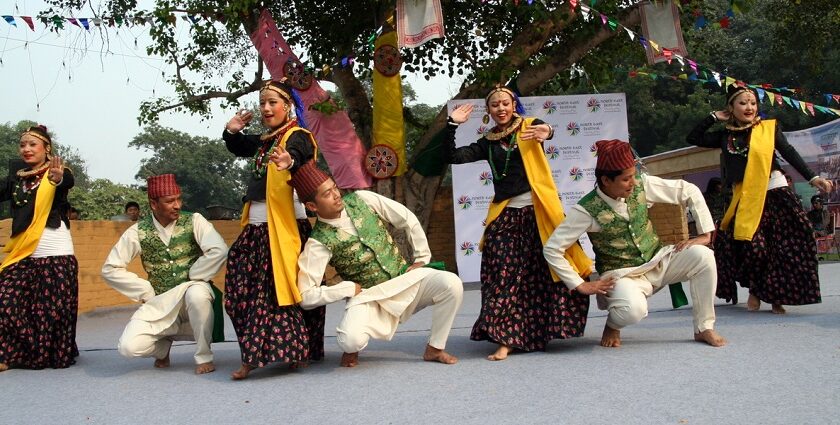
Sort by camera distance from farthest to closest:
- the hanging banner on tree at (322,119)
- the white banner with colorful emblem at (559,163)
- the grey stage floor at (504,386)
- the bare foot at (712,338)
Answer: the white banner with colorful emblem at (559,163)
the hanging banner on tree at (322,119)
the bare foot at (712,338)
the grey stage floor at (504,386)

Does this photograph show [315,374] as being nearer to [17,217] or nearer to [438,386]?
[438,386]

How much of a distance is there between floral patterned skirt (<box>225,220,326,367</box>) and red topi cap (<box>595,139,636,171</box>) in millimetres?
1733

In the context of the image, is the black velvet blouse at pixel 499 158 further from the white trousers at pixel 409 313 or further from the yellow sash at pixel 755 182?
the yellow sash at pixel 755 182

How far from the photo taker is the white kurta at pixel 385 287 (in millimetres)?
4508

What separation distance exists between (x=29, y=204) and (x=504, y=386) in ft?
11.0

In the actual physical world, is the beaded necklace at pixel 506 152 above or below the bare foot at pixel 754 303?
above

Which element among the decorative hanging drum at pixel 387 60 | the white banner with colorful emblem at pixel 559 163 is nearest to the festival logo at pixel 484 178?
the white banner with colorful emblem at pixel 559 163

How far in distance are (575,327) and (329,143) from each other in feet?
20.0

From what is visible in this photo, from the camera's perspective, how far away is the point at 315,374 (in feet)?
14.9

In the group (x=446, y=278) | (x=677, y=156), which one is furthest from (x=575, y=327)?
(x=677, y=156)

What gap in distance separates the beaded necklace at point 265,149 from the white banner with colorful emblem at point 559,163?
5.80 meters

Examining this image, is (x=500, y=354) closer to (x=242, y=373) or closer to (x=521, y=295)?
(x=521, y=295)

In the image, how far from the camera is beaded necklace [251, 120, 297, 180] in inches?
189

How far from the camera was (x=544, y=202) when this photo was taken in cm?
484
